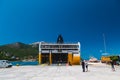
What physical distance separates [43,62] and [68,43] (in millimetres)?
11903

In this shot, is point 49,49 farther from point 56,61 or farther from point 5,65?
point 5,65

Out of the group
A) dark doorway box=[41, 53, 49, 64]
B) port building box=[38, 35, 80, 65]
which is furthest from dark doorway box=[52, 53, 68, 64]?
dark doorway box=[41, 53, 49, 64]

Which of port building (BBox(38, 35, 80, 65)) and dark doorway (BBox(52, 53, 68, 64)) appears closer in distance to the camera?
port building (BBox(38, 35, 80, 65))

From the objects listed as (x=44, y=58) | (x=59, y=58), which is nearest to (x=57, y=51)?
(x=59, y=58)

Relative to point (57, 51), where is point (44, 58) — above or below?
below

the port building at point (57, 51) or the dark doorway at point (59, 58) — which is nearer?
the port building at point (57, 51)

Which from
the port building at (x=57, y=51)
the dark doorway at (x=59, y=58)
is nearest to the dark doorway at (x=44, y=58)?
the port building at (x=57, y=51)

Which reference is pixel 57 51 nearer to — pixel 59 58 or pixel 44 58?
pixel 59 58

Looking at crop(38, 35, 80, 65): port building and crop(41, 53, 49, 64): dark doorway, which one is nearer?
crop(38, 35, 80, 65): port building

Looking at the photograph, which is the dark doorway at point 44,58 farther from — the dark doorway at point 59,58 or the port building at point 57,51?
the dark doorway at point 59,58

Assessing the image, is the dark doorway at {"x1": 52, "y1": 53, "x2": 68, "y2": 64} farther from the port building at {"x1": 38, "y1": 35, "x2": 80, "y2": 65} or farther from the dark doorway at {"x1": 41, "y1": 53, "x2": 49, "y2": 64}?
the dark doorway at {"x1": 41, "y1": 53, "x2": 49, "y2": 64}

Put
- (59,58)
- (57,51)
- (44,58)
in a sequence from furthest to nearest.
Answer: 1. (59,58)
2. (44,58)
3. (57,51)

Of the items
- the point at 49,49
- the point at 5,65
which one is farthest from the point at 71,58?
the point at 5,65

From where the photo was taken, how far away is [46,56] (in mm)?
89438
